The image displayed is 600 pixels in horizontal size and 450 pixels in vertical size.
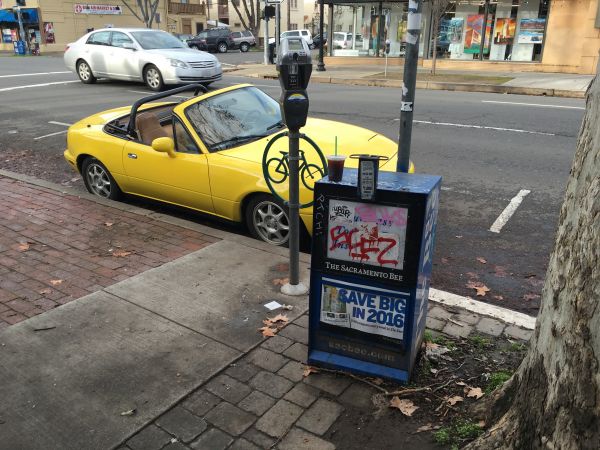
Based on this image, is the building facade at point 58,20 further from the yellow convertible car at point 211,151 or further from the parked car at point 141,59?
the yellow convertible car at point 211,151

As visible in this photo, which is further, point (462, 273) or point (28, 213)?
point (28, 213)

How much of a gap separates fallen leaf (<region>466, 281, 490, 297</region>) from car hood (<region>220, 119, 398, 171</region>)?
1257mm

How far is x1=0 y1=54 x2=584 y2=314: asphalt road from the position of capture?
200 inches

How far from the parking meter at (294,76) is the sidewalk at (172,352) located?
1427 mm

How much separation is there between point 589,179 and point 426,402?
1.62m

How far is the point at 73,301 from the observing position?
4.19 metres

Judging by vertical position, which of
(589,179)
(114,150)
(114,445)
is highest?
(589,179)

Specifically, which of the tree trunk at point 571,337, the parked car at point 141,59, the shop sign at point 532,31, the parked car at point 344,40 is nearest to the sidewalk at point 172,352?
the tree trunk at point 571,337

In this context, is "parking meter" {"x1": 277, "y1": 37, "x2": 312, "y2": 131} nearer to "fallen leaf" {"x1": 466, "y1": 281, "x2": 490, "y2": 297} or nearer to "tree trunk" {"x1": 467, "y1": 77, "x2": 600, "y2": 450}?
"tree trunk" {"x1": 467, "y1": 77, "x2": 600, "y2": 450}

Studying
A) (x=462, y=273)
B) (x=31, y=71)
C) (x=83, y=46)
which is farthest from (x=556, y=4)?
(x=31, y=71)

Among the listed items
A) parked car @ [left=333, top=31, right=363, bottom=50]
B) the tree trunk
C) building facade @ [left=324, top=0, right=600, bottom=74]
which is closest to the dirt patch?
the tree trunk

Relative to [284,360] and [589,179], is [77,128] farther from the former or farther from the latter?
[589,179]

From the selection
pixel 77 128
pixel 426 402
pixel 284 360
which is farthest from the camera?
pixel 77 128

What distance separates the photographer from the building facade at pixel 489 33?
20.3 metres
